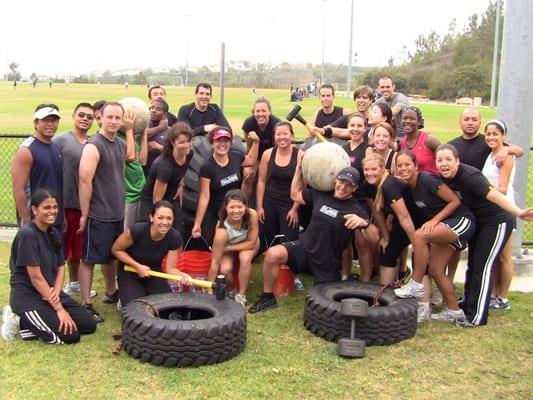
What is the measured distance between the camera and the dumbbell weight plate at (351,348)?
476 cm

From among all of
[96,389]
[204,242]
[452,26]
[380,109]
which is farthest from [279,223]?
[452,26]

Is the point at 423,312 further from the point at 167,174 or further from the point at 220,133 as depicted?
the point at 167,174

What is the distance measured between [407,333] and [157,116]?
3814 mm

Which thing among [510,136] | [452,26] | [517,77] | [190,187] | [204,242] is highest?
[452,26]

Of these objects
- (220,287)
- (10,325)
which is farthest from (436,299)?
(10,325)

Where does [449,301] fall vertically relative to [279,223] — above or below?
below

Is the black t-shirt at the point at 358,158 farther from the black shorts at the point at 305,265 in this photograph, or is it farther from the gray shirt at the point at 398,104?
the gray shirt at the point at 398,104

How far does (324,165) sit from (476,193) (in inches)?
53.1

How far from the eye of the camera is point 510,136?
7.04 m

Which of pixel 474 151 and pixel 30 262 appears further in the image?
pixel 474 151

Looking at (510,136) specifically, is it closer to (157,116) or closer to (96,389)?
(157,116)

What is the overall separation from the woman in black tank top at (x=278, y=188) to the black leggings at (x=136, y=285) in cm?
141

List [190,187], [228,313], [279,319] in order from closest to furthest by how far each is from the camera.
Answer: [228,313]
[279,319]
[190,187]

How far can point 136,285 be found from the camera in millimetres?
5516
